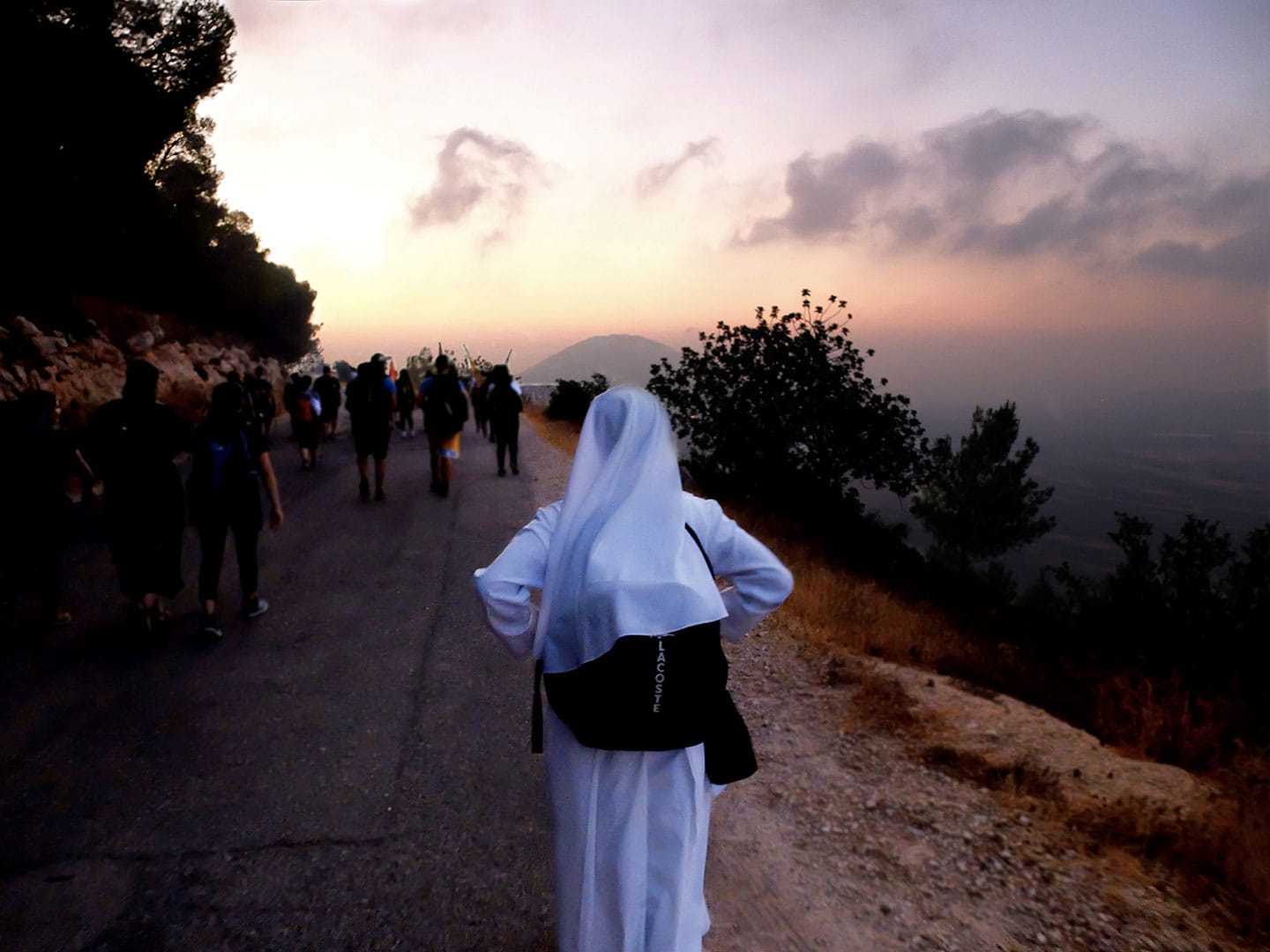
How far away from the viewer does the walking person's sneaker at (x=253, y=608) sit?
22.0 feet

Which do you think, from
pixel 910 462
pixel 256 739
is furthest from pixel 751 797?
pixel 910 462

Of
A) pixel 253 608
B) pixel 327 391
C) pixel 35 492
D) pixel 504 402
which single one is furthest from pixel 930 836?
pixel 327 391

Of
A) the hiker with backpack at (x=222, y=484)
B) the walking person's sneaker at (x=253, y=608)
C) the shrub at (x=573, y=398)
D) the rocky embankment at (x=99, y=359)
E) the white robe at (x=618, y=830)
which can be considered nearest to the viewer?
the white robe at (x=618, y=830)

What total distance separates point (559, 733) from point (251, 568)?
5166 millimetres

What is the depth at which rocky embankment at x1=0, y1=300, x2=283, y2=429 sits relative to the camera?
13.0 metres

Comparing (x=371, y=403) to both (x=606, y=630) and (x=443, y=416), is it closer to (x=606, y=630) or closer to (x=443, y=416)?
(x=443, y=416)

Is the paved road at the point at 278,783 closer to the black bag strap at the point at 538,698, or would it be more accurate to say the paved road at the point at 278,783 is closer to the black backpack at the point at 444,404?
the black bag strap at the point at 538,698

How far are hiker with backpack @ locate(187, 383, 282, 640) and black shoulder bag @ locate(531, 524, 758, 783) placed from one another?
4782 millimetres

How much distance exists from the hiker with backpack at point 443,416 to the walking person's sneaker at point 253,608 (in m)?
4.70

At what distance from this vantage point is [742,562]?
8.17ft

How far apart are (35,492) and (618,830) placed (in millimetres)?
6129

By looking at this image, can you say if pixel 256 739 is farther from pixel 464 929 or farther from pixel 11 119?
pixel 11 119

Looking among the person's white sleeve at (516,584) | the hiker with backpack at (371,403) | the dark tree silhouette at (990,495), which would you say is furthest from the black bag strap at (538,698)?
the dark tree silhouette at (990,495)

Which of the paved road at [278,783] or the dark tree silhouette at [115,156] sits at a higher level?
the dark tree silhouette at [115,156]
